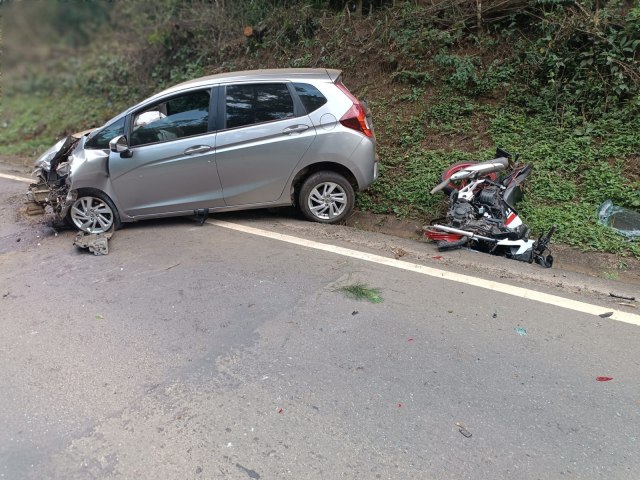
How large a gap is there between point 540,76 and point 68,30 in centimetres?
1358

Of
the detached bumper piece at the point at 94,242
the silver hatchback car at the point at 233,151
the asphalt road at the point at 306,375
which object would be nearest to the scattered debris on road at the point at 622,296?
the asphalt road at the point at 306,375

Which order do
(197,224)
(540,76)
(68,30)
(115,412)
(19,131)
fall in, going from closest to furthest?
(115,412) → (197,224) → (540,76) → (19,131) → (68,30)

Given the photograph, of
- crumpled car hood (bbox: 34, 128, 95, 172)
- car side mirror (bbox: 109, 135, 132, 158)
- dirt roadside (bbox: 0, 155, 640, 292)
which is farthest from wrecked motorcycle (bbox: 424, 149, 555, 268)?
crumpled car hood (bbox: 34, 128, 95, 172)

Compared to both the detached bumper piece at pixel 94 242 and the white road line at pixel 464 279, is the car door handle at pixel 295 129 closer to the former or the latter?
the white road line at pixel 464 279

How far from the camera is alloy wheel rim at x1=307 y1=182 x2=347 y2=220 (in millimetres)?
5848

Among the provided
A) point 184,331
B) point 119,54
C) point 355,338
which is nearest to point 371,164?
point 355,338

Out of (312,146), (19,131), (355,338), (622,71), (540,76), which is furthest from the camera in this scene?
(19,131)

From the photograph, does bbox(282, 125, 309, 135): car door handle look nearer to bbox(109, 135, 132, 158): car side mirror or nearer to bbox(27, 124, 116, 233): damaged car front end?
bbox(109, 135, 132, 158): car side mirror

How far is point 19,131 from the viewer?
42.7 ft

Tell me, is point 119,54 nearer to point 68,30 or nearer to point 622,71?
point 68,30

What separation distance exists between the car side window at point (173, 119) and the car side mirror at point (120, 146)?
0.10m

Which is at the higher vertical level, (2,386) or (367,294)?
(367,294)

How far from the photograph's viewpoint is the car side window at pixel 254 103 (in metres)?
5.63

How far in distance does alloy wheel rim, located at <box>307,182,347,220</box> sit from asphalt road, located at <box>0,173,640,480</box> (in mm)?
1084
